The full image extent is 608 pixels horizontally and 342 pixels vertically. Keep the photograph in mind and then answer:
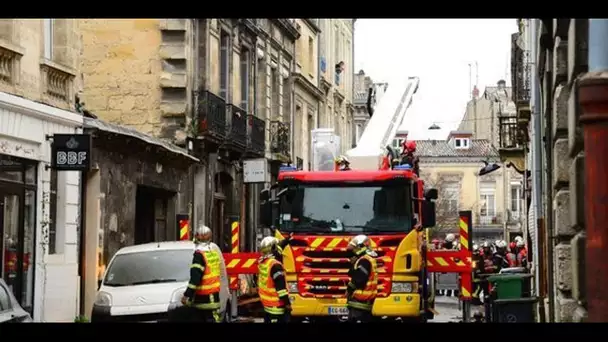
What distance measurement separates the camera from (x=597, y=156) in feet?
27.0

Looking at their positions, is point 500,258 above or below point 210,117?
below

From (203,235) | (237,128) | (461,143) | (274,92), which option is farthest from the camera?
(461,143)

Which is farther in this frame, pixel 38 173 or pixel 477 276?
pixel 477 276

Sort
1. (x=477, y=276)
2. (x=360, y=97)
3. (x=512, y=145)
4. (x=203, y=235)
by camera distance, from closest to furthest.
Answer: (x=203, y=235) → (x=477, y=276) → (x=512, y=145) → (x=360, y=97)

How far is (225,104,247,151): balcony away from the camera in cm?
2730

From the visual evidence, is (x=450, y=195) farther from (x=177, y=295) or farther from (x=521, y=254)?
(x=177, y=295)

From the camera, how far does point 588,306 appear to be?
27.5 ft

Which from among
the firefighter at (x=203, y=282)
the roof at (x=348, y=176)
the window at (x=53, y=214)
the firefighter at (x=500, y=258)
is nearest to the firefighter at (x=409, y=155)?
the roof at (x=348, y=176)

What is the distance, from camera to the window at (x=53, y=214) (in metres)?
19.0

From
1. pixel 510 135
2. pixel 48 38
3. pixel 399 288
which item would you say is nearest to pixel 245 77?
pixel 510 135

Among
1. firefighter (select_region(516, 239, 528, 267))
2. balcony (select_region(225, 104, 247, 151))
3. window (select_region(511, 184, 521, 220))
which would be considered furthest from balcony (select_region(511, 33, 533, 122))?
window (select_region(511, 184, 521, 220))

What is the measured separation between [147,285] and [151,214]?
973 centimetres

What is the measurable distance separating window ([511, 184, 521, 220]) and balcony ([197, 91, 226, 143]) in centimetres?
2041

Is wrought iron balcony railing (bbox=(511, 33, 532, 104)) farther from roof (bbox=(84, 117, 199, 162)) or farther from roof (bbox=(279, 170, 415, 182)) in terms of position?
roof (bbox=(279, 170, 415, 182))
